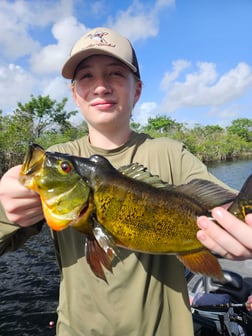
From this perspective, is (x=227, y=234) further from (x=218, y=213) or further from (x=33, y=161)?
(x=33, y=161)

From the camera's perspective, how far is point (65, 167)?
1.83 m

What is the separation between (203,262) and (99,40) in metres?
1.82

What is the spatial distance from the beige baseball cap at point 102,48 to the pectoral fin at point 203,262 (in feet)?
4.98

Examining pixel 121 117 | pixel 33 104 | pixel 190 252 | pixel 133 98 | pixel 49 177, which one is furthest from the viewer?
pixel 33 104

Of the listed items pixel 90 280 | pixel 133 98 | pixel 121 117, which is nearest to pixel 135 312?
pixel 90 280

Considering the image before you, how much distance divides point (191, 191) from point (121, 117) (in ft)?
3.09

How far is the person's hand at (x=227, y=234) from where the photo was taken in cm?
164

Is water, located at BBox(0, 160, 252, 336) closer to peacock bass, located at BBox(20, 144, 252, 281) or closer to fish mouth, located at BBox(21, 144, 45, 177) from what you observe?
peacock bass, located at BBox(20, 144, 252, 281)

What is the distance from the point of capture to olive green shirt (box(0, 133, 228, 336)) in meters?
2.20

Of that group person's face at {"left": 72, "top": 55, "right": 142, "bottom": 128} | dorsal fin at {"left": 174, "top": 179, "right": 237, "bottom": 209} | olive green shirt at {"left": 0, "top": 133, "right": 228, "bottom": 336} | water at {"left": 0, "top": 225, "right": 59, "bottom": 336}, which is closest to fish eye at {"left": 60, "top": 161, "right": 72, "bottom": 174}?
olive green shirt at {"left": 0, "top": 133, "right": 228, "bottom": 336}

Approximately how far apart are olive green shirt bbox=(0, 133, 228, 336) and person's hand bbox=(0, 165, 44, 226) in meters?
0.16

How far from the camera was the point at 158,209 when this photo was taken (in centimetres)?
188

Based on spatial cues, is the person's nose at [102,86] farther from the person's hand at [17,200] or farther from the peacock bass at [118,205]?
the person's hand at [17,200]

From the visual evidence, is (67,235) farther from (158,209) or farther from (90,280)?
(158,209)
